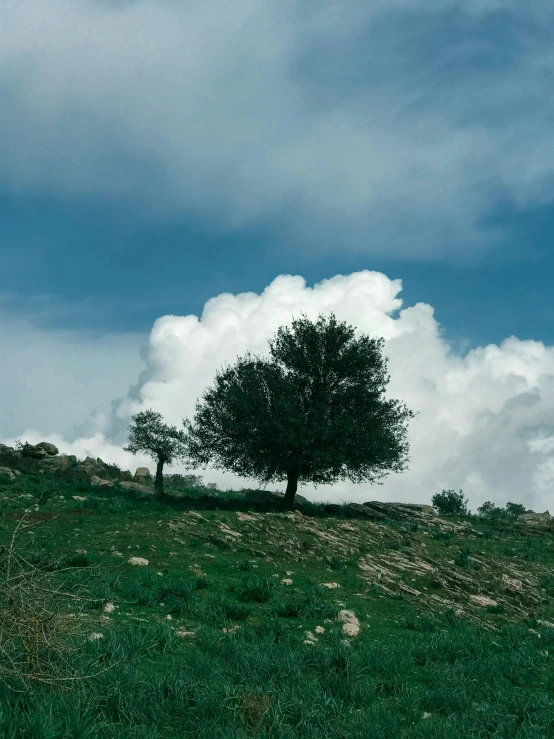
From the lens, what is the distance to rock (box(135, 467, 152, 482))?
46.6 meters

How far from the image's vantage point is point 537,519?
36062 millimetres

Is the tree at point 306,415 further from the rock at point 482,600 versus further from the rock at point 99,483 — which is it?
the rock at point 482,600

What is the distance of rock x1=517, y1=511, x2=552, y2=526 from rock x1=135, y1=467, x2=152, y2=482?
25.3 meters

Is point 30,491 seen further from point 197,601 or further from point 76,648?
point 76,648

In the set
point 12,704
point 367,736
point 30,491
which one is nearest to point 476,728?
point 367,736

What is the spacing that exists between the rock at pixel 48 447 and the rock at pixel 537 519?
30.4 meters

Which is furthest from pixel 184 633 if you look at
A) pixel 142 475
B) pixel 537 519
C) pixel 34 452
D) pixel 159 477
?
pixel 142 475

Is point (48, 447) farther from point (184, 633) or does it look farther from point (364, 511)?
point (184, 633)

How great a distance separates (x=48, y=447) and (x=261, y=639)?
130 ft

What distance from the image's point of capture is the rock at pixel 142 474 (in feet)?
153

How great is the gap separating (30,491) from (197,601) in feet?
65.2

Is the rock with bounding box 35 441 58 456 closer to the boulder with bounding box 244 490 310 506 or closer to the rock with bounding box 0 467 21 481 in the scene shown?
the rock with bounding box 0 467 21 481

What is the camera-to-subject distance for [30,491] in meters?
27.4

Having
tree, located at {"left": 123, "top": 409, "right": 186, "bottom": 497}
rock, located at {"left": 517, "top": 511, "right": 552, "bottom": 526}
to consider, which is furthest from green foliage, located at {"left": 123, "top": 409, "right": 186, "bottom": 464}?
rock, located at {"left": 517, "top": 511, "right": 552, "bottom": 526}
